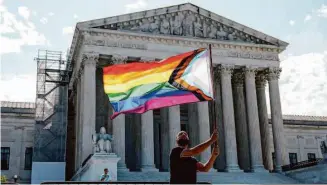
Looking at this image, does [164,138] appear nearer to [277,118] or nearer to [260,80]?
[277,118]

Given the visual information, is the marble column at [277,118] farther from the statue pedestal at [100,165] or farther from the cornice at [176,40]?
the statue pedestal at [100,165]

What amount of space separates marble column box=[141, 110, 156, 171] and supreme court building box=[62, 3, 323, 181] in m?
0.08

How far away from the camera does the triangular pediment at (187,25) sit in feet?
133

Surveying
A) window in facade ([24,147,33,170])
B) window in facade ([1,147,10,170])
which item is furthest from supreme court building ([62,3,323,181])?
window in facade ([1,147,10,170])

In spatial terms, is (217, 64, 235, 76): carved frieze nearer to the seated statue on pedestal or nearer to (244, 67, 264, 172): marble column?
(244, 67, 264, 172): marble column

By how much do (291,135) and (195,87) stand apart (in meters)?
53.2

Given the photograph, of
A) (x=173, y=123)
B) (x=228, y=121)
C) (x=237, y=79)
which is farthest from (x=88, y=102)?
(x=237, y=79)

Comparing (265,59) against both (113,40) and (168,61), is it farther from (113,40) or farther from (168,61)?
(168,61)

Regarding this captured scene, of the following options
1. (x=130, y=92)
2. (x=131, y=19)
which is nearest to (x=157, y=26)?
(x=131, y=19)

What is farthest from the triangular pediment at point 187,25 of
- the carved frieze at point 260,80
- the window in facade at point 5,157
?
the window in facade at point 5,157

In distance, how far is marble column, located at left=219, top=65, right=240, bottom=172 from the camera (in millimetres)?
41062

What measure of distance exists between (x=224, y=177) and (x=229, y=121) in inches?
218

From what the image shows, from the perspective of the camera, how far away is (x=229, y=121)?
1647 inches

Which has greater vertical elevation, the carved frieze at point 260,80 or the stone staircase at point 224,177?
the carved frieze at point 260,80
